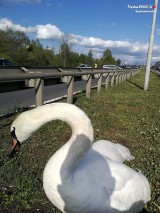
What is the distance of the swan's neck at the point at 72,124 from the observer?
11.0 feet

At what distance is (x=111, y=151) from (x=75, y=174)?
1512mm

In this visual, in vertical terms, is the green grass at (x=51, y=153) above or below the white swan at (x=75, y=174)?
below

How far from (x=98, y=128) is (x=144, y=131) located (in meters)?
1.07

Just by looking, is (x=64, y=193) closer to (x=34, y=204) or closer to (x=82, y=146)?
(x=82, y=146)

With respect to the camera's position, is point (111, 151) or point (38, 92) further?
point (38, 92)

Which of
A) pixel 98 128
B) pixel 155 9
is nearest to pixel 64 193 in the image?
pixel 98 128

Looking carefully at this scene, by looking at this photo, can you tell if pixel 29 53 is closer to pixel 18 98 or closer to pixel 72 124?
pixel 18 98

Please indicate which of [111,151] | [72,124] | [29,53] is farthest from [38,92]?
[29,53]

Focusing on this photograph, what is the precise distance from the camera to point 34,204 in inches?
164

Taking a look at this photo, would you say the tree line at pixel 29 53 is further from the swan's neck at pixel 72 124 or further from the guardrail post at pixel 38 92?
the swan's neck at pixel 72 124

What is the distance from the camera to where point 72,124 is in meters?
3.48

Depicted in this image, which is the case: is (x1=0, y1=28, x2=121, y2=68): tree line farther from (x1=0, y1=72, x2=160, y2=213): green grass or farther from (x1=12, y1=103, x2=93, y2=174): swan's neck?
(x1=12, y1=103, x2=93, y2=174): swan's neck

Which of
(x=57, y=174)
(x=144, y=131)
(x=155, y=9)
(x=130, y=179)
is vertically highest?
(x=155, y=9)

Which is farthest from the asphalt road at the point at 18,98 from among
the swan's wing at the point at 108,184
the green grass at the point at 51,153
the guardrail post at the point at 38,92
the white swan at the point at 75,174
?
the white swan at the point at 75,174
